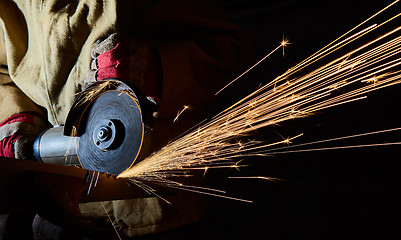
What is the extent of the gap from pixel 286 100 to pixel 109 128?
1047 millimetres

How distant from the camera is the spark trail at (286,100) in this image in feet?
4.60

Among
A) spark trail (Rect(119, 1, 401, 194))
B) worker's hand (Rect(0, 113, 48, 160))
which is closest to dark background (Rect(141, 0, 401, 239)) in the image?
spark trail (Rect(119, 1, 401, 194))

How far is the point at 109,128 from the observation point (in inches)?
43.1

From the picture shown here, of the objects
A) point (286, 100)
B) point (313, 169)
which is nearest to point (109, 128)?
point (286, 100)

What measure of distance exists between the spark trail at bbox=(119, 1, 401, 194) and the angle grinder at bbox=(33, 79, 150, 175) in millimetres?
183

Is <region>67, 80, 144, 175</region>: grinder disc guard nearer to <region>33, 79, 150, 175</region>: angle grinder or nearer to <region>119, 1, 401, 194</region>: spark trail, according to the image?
<region>33, 79, 150, 175</region>: angle grinder

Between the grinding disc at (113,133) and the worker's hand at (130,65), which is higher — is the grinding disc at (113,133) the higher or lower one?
the lower one

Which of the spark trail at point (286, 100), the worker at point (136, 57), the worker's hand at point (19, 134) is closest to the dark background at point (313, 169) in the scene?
the spark trail at point (286, 100)

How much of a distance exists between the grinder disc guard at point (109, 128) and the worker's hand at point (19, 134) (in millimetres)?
534

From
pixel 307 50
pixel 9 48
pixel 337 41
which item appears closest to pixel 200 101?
pixel 307 50

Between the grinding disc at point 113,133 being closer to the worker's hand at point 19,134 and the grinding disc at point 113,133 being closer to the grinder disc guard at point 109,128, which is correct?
the grinder disc guard at point 109,128

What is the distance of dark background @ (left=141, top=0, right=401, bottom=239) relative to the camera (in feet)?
4.39

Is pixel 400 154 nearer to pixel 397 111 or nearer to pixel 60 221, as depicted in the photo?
pixel 397 111

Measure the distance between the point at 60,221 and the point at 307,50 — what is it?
5.51 ft
